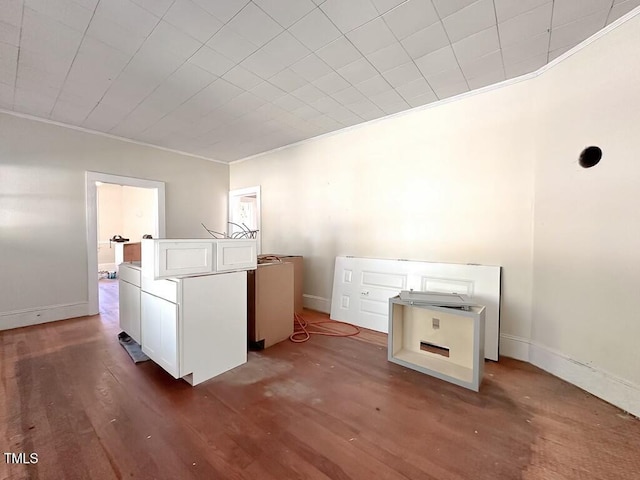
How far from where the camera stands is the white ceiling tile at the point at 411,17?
1.60 meters

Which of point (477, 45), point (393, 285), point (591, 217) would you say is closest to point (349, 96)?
point (477, 45)

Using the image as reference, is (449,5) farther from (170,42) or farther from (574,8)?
(170,42)

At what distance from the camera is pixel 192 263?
73.8 inches

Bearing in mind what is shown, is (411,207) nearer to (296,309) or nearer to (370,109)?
(370,109)

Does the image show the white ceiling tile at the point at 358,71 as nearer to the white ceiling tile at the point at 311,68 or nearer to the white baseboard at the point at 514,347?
the white ceiling tile at the point at 311,68

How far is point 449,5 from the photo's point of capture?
1.60 meters

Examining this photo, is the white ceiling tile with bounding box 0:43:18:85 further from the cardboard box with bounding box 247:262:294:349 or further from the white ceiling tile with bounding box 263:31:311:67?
the cardboard box with bounding box 247:262:294:349

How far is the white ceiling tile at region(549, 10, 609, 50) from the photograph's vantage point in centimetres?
170

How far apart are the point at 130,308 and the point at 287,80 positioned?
8.80 feet

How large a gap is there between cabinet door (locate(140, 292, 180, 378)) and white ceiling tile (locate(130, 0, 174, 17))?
1914mm

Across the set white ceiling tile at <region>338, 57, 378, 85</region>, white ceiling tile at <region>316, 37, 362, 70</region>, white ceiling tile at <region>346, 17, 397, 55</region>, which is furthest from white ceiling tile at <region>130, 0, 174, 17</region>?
white ceiling tile at <region>338, 57, 378, 85</region>

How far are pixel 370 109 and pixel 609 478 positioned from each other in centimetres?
326

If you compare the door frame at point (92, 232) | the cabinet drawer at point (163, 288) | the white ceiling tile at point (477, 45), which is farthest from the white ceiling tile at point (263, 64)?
the door frame at point (92, 232)

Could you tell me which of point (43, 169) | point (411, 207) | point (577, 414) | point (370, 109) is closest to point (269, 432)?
point (577, 414)
